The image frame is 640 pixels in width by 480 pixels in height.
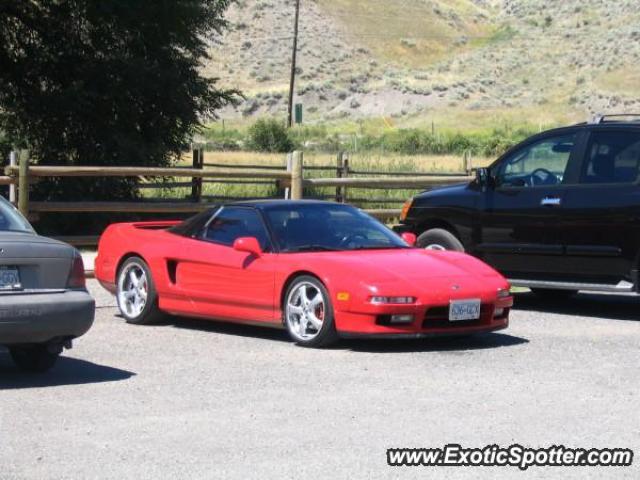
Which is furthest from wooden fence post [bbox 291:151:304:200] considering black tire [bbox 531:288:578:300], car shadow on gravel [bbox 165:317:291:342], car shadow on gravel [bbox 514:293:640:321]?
car shadow on gravel [bbox 165:317:291:342]

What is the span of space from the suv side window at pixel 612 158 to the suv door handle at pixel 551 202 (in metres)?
0.31

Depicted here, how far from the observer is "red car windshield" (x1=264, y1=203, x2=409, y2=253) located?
37.3 ft

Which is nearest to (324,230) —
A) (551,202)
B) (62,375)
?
(551,202)

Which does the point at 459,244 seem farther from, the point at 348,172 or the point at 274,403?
the point at 348,172

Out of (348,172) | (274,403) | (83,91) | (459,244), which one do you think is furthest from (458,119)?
(274,403)

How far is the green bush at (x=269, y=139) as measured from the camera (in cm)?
5703

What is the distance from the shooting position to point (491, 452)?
22.6ft

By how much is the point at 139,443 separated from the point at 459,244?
7504 millimetres

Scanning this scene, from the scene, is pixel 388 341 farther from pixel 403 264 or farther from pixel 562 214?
pixel 562 214

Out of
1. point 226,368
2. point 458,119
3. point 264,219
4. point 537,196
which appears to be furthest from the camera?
point 458,119

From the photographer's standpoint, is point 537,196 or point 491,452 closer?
point 491,452

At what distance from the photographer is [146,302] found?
12.0 metres

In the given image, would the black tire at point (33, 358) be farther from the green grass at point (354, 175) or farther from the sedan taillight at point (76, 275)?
the green grass at point (354, 175)

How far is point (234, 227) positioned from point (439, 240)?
3.26 meters
